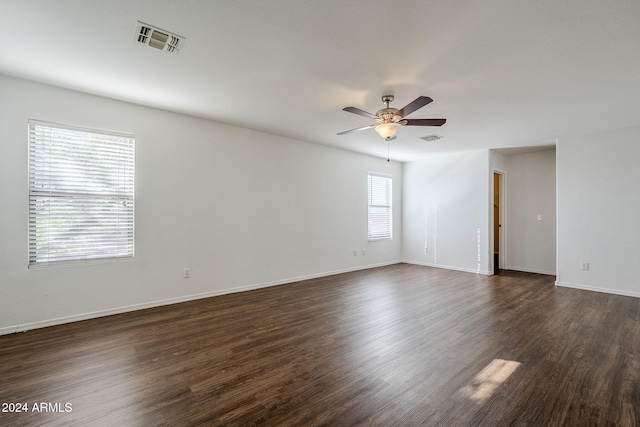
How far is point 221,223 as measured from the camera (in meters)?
4.37

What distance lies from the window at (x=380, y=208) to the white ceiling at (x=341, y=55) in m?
2.97

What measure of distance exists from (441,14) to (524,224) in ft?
19.6

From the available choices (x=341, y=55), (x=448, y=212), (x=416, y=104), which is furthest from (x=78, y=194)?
(x=448, y=212)

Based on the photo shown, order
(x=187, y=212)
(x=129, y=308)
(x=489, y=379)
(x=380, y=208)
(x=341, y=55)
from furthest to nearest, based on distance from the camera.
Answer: (x=380, y=208), (x=187, y=212), (x=129, y=308), (x=341, y=55), (x=489, y=379)

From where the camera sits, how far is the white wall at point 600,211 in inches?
173

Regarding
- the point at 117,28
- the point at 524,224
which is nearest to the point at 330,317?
the point at 117,28

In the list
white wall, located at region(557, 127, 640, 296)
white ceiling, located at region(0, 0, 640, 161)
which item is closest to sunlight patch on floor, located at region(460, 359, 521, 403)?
white ceiling, located at region(0, 0, 640, 161)

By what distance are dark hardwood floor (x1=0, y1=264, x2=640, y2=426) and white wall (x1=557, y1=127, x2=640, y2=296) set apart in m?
0.84

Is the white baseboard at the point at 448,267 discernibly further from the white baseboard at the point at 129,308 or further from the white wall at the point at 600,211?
the white baseboard at the point at 129,308

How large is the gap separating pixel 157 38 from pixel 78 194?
2.15 metres

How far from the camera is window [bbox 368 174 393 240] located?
→ 669 cm

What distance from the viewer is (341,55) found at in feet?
8.08

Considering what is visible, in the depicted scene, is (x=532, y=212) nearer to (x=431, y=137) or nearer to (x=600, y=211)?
(x=600, y=211)

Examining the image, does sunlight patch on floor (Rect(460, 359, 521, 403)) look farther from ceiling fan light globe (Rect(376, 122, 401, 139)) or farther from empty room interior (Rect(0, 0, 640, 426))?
ceiling fan light globe (Rect(376, 122, 401, 139))
